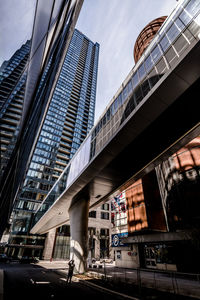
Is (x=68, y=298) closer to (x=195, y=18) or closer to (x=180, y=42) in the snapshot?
(x=180, y=42)

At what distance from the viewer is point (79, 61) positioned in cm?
11550

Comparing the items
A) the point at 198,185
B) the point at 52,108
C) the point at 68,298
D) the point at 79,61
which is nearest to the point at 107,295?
the point at 68,298

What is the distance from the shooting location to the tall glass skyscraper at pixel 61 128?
53.6 meters

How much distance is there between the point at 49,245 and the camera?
159 ft

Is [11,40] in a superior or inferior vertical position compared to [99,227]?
inferior

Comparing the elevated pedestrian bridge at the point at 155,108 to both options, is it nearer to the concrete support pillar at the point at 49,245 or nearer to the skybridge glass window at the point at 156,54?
the skybridge glass window at the point at 156,54

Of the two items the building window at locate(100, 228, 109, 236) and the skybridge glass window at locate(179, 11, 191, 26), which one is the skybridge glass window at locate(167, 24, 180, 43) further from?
the building window at locate(100, 228, 109, 236)

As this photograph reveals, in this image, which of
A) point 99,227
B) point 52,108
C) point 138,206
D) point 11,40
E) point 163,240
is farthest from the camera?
point 52,108

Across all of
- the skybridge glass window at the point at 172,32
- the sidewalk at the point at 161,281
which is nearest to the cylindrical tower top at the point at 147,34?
the skybridge glass window at the point at 172,32

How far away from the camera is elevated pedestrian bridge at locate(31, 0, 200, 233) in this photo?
926 cm

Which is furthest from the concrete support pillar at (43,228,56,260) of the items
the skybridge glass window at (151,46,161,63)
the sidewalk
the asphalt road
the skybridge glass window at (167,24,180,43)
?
the skybridge glass window at (167,24,180,43)

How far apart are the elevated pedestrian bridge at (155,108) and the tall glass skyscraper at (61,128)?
2862 cm

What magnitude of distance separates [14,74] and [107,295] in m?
12.7

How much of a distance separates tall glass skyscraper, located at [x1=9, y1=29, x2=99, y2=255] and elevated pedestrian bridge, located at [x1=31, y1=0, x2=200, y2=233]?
1127 inches
